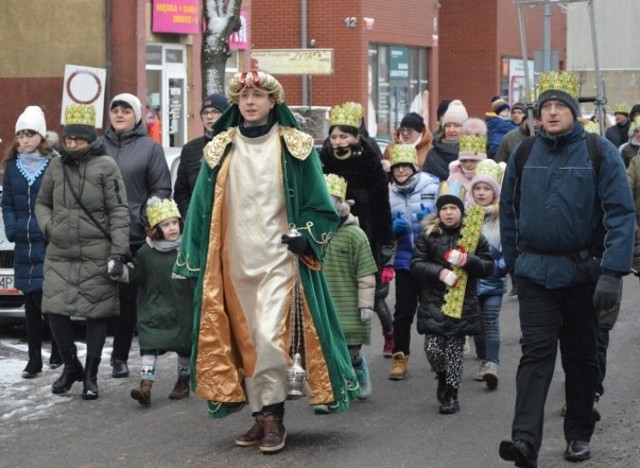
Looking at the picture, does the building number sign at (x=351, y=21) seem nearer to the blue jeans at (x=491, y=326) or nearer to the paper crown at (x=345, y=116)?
the blue jeans at (x=491, y=326)

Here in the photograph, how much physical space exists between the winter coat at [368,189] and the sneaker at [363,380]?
822mm

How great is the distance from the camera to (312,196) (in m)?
8.05

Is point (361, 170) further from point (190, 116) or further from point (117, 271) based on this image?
point (190, 116)

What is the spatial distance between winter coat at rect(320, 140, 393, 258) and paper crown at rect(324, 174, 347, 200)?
0.50 m

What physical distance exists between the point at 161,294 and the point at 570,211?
10.8 ft

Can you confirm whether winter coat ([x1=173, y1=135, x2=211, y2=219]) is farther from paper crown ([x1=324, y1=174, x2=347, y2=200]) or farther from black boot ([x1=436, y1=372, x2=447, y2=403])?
black boot ([x1=436, y1=372, x2=447, y2=403])

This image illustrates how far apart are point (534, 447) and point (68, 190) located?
3851 mm

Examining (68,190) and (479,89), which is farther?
(479,89)


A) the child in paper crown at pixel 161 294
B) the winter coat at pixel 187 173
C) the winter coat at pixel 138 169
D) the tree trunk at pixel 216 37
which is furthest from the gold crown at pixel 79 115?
the tree trunk at pixel 216 37

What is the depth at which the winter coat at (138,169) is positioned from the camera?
34.8ft

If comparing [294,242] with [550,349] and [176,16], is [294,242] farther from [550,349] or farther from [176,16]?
[176,16]

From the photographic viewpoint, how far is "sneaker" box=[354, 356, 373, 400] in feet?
31.1

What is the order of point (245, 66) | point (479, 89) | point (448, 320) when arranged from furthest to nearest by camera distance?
point (479, 89) < point (245, 66) < point (448, 320)

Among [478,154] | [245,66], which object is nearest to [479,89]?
[245,66]
